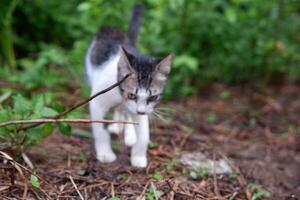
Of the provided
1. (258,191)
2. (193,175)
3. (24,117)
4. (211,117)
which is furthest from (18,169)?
(211,117)

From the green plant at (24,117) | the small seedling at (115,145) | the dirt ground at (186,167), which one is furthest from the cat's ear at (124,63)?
the small seedling at (115,145)

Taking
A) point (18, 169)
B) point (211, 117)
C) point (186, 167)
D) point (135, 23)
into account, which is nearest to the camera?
point (18, 169)

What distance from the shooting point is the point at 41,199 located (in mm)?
2234

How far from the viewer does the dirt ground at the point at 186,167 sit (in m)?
2.42

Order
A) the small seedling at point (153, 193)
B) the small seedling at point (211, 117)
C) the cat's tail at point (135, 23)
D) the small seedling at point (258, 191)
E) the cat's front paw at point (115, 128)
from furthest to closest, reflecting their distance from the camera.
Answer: the small seedling at point (211, 117), the cat's tail at point (135, 23), the cat's front paw at point (115, 128), the small seedling at point (258, 191), the small seedling at point (153, 193)

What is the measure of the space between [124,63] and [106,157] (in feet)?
1.96

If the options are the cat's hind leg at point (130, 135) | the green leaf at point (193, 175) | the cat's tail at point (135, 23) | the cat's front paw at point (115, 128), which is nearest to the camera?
the green leaf at point (193, 175)

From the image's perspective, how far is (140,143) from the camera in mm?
2768

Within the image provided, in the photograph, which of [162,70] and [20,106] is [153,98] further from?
[20,106]

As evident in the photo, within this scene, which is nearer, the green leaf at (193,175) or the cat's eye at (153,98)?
the cat's eye at (153,98)

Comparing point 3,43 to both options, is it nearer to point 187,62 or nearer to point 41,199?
point 187,62

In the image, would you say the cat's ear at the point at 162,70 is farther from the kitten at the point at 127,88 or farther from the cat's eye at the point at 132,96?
the cat's eye at the point at 132,96

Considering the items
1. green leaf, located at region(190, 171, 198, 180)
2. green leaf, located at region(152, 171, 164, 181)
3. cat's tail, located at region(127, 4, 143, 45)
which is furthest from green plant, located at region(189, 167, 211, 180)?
cat's tail, located at region(127, 4, 143, 45)

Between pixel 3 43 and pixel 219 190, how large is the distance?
9.05 feet
